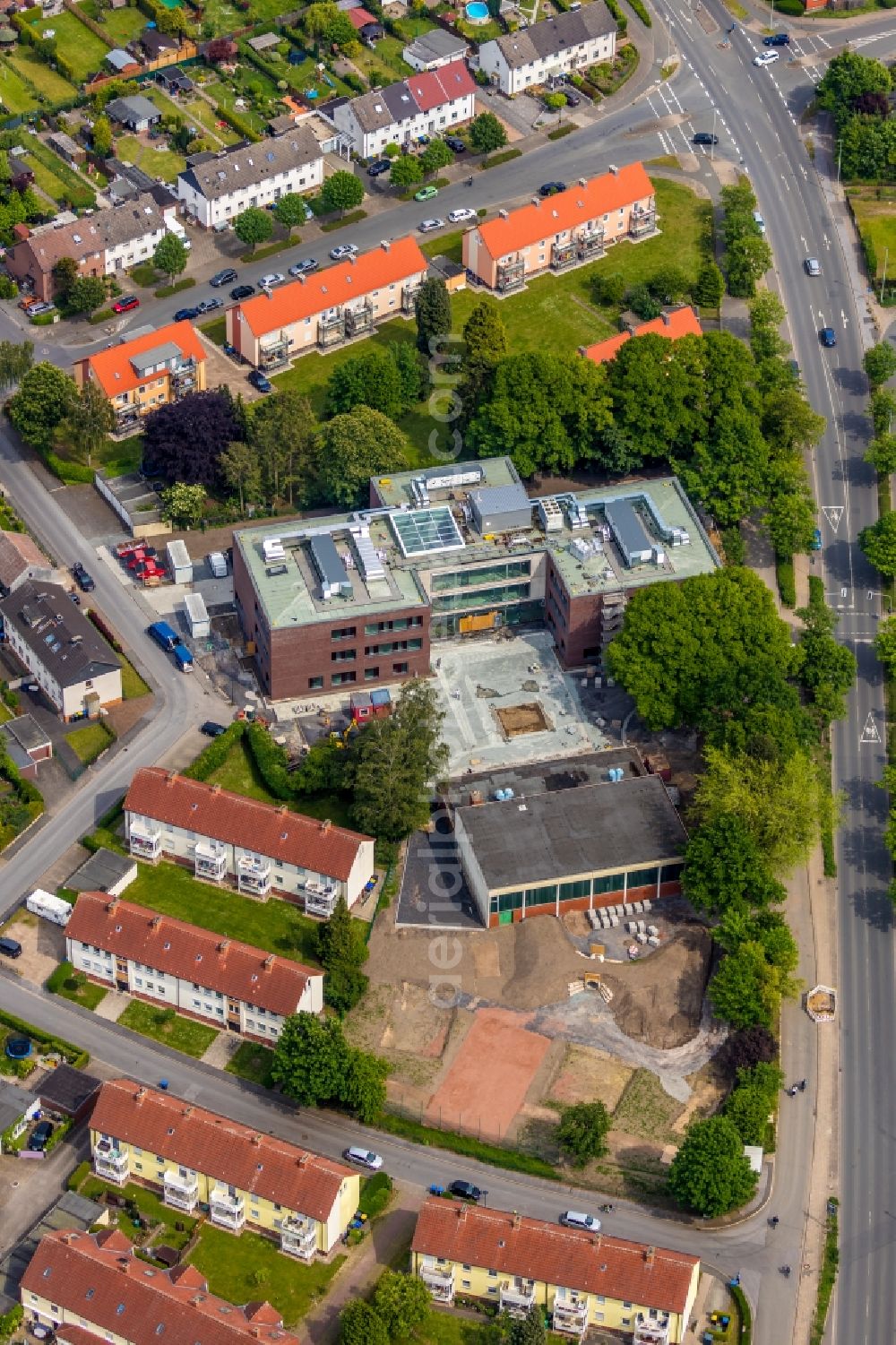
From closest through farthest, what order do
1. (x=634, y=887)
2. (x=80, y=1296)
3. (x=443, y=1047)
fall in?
(x=80, y=1296) < (x=443, y=1047) < (x=634, y=887)

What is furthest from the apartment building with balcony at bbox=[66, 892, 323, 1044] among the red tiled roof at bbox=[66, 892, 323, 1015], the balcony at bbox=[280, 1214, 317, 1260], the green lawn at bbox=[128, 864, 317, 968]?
the balcony at bbox=[280, 1214, 317, 1260]

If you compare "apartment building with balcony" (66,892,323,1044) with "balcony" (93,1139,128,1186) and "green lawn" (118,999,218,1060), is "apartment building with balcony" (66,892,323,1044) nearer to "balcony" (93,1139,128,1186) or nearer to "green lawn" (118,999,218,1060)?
"green lawn" (118,999,218,1060)

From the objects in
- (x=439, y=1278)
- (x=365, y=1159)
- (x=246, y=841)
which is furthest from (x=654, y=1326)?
(x=246, y=841)

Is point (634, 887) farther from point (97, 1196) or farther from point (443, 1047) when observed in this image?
point (97, 1196)

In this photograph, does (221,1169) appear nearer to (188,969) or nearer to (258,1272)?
(258,1272)

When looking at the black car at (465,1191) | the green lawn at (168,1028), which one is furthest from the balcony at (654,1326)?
the green lawn at (168,1028)

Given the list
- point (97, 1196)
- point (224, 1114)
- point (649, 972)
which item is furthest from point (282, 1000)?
point (649, 972)
